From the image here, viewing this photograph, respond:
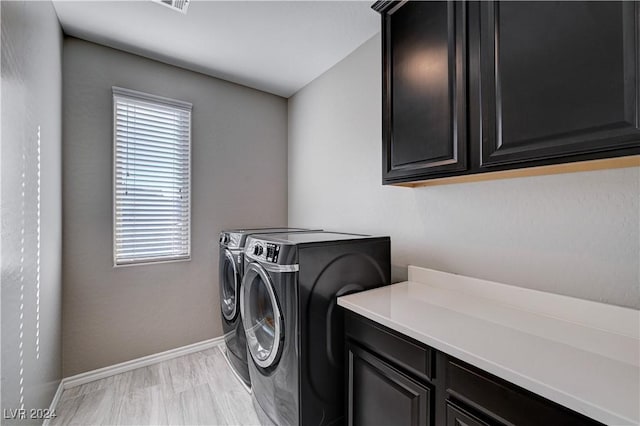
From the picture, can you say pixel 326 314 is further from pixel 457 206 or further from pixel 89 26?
pixel 89 26

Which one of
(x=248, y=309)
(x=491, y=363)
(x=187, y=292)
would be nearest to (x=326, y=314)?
(x=248, y=309)

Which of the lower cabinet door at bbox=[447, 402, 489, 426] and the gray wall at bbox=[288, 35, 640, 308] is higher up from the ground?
the gray wall at bbox=[288, 35, 640, 308]

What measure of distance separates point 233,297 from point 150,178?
1.27 m

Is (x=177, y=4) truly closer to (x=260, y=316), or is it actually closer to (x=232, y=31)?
(x=232, y=31)

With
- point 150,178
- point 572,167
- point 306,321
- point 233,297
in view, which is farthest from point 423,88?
point 150,178

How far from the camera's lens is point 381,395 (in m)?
1.21

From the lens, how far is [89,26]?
199 cm

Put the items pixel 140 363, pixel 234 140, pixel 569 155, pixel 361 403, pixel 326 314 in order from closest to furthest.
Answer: pixel 569 155 → pixel 361 403 → pixel 326 314 → pixel 140 363 → pixel 234 140

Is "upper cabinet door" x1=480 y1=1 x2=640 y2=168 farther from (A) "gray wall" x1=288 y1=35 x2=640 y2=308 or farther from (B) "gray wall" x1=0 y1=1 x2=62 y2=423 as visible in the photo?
(B) "gray wall" x1=0 y1=1 x2=62 y2=423

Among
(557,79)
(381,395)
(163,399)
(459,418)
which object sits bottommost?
(163,399)

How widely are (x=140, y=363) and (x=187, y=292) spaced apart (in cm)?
65

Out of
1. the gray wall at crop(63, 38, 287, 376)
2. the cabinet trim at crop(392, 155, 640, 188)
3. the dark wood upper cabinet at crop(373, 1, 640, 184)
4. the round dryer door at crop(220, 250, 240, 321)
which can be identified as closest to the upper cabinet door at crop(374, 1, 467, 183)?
the dark wood upper cabinet at crop(373, 1, 640, 184)

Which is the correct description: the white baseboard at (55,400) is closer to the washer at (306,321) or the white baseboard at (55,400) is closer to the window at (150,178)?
the window at (150,178)

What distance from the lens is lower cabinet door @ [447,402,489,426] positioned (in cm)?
88
